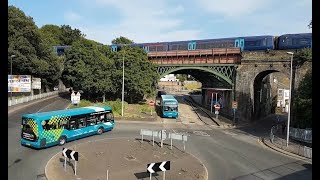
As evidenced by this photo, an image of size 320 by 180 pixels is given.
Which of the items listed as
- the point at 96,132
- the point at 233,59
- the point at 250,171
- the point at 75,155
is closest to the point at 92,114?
the point at 96,132

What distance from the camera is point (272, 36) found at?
2197 inches

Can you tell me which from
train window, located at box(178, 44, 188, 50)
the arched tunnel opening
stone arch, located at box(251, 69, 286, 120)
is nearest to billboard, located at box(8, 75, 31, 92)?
train window, located at box(178, 44, 188, 50)

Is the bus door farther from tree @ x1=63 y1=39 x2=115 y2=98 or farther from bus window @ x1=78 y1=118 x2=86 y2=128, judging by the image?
tree @ x1=63 y1=39 x2=115 y2=98

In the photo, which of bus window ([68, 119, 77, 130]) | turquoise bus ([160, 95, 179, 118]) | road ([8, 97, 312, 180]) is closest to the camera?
road ([8, 97, 312, 180])

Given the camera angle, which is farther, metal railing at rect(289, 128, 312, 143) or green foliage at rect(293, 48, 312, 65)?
green foliage at rect(293, 48, 312, 65)

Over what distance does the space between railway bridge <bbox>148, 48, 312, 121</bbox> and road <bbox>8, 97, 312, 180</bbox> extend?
58.5ft

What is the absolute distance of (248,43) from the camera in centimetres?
5812

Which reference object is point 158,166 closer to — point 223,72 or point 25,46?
point 223,72

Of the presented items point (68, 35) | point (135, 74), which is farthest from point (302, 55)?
point (68, 35)

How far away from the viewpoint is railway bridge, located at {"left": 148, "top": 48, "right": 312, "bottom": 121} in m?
54.1

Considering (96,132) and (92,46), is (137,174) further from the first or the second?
(92,46)

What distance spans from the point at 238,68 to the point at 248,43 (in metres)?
5.10
